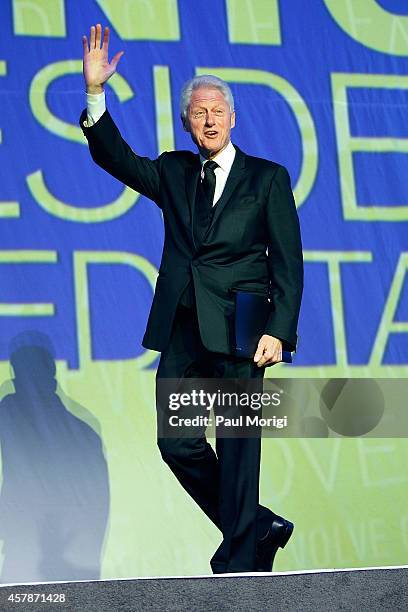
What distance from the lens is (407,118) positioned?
14.9 feet

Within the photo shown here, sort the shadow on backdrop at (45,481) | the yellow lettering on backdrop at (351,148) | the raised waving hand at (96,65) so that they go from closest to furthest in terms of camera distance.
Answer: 1. the raised waving hand at (96,65)
2. the shadow on backdrop at (45,481)
3. the yellow lettering on backdrop at (351,148)

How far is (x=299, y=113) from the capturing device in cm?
443

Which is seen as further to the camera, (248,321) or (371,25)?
(371,25)

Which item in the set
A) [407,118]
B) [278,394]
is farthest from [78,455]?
[407,118]

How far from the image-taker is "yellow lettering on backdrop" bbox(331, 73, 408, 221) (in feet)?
14.6

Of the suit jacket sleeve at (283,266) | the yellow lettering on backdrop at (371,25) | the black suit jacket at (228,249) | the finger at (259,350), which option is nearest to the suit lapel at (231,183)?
the black suit jacket at (228,249)

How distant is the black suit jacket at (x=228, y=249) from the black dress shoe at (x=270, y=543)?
54 cm

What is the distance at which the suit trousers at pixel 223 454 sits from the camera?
3.20 metres

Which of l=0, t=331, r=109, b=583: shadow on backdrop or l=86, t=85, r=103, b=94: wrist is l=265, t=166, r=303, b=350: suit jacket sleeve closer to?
l=86, t=85, r=103, b=94: wrist

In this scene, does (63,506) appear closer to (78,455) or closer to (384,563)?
(78,455)

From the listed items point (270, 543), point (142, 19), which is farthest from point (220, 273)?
point (142, 19)

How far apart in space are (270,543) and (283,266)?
0.79 m

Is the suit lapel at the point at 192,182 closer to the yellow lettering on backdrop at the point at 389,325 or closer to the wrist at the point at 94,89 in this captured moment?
the wrist at the point at 94,89

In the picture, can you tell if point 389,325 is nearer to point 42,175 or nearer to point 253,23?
point 253,23
